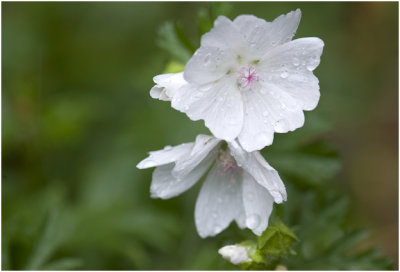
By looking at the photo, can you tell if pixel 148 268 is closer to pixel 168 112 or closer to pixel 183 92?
pixel 168 112

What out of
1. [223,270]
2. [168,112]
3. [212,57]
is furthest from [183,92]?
[168,112]

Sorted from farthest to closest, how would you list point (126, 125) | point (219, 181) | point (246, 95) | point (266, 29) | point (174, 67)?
point (126, 125) → point (174, 67) → point (219, 181) → point (246, 95) → point (266, 29)

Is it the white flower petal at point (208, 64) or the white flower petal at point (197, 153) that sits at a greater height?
the white flower petal at point (208, 64)

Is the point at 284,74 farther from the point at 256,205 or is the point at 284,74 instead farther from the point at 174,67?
the point at 174,67

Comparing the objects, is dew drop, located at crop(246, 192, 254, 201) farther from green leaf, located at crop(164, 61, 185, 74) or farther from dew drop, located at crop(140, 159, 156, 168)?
green leaf, located at crop(164, 61, 185, 74)

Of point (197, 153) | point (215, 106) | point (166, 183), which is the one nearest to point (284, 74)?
point (215, 106)

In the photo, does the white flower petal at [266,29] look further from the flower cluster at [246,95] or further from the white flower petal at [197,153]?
the white flower petal at [197,153]

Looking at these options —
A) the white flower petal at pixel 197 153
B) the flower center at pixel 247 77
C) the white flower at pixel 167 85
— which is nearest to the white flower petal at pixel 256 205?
the white flower petal at pixel 197 153
